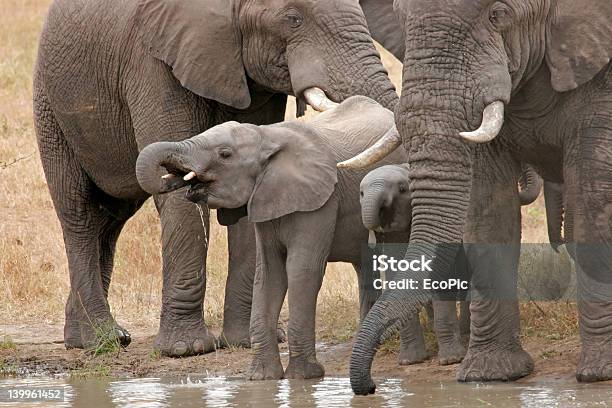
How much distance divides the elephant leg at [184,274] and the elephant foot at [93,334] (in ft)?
1.21

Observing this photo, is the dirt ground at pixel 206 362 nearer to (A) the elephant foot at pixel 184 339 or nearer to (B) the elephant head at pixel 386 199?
(A) the elephant foot at pixel 184 339

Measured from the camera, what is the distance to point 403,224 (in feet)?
27.7

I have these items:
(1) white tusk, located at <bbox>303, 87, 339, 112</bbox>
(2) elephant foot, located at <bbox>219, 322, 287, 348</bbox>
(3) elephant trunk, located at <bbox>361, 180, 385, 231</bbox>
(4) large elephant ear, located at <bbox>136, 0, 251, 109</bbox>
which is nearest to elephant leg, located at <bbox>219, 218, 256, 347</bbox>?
(2) elephant foot, located at <bbox>219, 322, 287, 348</bbox>

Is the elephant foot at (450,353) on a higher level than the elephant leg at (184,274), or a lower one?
lower

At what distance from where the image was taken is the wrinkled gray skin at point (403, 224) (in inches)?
321

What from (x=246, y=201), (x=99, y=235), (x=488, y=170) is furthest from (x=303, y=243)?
(x=99, y=235)

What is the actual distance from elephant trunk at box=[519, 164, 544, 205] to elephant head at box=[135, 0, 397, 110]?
2030mm

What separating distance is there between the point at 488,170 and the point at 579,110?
604mm

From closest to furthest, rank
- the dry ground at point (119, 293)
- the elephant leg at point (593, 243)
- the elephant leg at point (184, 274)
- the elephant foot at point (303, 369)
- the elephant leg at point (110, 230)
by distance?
the elephant leg at point (593, 243)
the elephant foot at point (303, 369)
the dry ground at point (119, 293)
the elephant leg at point (184, 274)
the elephant leg at point (110, 230)

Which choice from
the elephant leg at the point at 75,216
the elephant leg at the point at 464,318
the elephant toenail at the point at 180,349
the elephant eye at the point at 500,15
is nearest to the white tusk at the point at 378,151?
the elephant eye at the point at 500,15

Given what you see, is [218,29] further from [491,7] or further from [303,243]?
[491,7]

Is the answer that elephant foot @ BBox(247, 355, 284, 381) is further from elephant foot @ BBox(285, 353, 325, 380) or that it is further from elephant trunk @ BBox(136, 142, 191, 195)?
elephant trunk @ BBox(136, 142, 191, 195)

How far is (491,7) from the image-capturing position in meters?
→ 7.22

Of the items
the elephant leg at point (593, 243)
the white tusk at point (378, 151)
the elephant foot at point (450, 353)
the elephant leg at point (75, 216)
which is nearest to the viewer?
the white tusk at point (378, 151)
